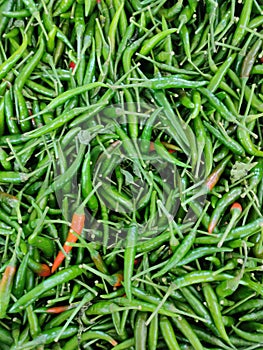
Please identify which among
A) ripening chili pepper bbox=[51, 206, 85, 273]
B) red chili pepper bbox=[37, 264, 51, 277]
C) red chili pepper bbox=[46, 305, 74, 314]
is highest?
ripening chili pepper bbox=[51, 206, 85, 273]

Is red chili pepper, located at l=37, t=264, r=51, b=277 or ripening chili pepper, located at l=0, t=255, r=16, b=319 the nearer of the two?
ripening chili pepper, located at l=0, t=255, r=16, b=319

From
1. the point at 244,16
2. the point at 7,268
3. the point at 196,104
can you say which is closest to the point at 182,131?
the point at 196,104

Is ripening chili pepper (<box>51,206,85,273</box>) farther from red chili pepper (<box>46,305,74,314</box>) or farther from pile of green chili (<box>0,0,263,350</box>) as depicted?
red chili pepper (<box>46,305,74,314</box>)

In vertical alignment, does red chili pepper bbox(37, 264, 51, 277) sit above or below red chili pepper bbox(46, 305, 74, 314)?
above

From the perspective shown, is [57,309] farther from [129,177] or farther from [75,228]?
[129,177]

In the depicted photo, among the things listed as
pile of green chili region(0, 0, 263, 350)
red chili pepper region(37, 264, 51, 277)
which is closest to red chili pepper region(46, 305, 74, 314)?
pile of green chili region(0, 0, 263, 350)

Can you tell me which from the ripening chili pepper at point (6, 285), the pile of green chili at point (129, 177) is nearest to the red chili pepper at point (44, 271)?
the pile of green chili at point (129, 177)

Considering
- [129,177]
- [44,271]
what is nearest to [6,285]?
[44,271]

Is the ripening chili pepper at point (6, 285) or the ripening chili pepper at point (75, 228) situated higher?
the ripening chili pepper at point (75, 228)

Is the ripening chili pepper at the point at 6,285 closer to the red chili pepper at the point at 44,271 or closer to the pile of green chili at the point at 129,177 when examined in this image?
the pile of green chili at the point at 129,177
